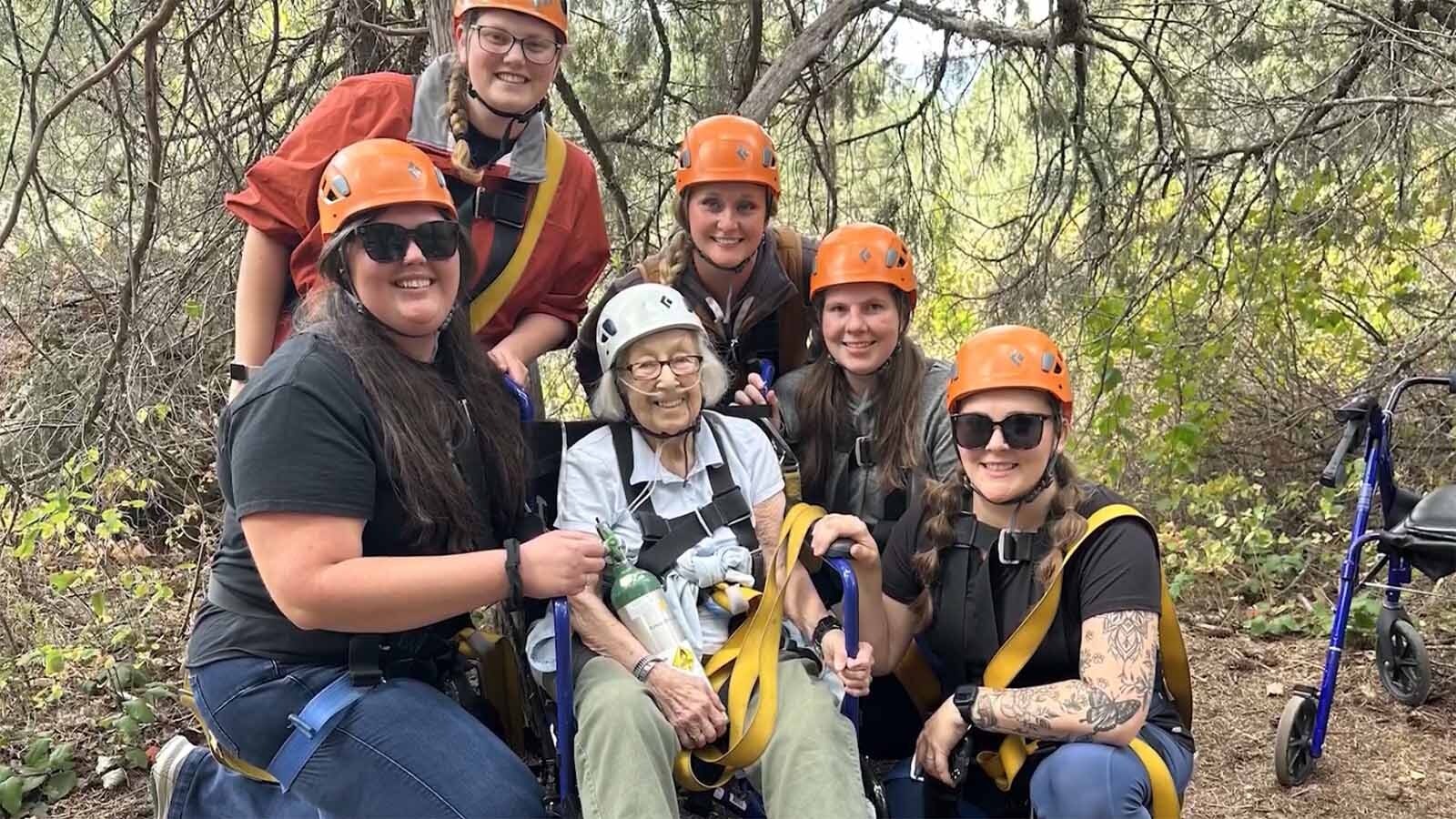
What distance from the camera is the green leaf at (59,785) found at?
3.88 meters

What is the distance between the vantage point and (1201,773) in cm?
442

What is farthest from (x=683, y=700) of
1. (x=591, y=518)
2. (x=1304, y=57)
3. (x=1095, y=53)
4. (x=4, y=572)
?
(x=1304, y=57)

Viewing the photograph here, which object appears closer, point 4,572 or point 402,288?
point 402,288

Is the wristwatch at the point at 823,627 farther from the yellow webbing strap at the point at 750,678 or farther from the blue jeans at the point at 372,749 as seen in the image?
the blue jeans at the point at 372,749

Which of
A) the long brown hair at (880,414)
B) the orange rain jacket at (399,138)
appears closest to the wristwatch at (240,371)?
the orange rain jacket at (399,138)

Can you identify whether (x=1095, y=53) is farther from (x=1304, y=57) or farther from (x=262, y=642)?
(x=262, y=642)

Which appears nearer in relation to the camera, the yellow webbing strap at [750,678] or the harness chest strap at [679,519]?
the yellow webbing strap at [750,678]

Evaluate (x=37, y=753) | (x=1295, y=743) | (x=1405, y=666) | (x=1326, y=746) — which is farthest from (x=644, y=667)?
(x=1405, y=666)

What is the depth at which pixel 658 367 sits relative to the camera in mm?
2994

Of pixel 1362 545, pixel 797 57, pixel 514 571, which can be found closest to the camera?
→ pixel 514 571

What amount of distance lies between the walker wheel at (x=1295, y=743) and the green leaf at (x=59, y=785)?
421 centimetres

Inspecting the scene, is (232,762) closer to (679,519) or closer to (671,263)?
(679,519)

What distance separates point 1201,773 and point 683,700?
8.97 ft

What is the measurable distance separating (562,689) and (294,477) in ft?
2.43
